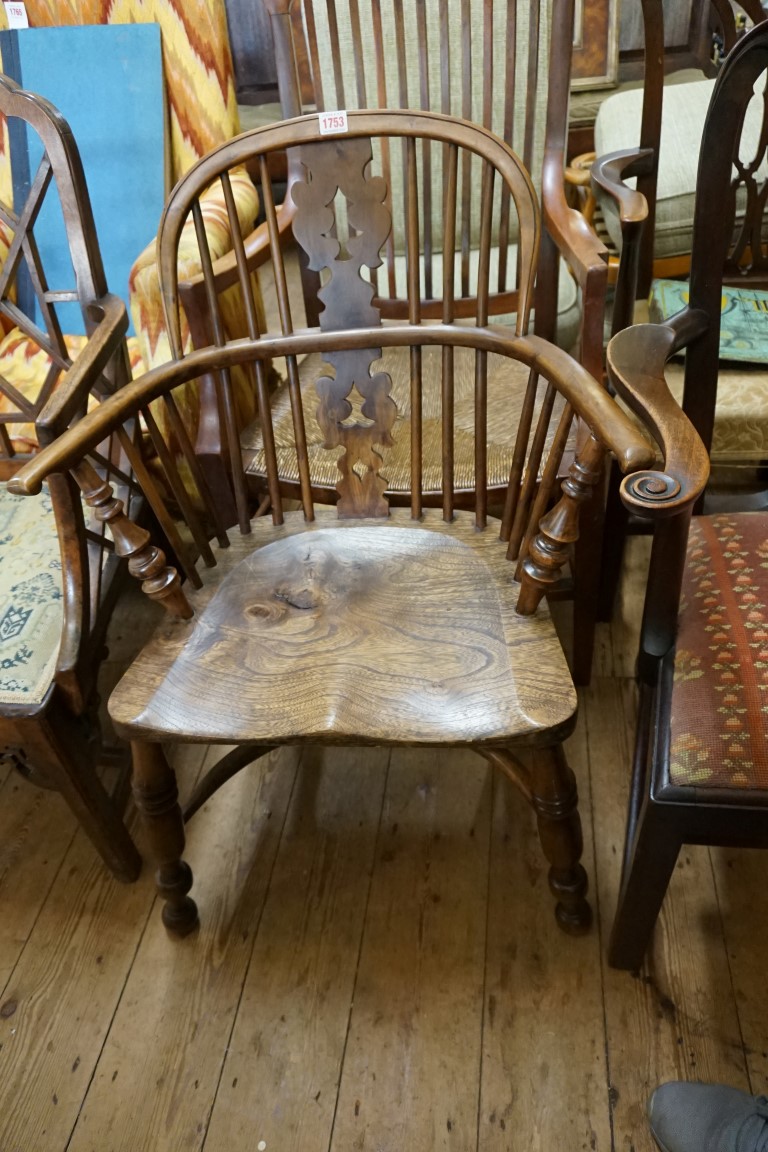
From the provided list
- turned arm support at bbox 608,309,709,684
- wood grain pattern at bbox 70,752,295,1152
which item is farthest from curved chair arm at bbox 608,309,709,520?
wood grain pattern at bbox 70,752,295,1152

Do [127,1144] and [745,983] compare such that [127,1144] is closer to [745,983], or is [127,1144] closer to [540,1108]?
[540,1108]

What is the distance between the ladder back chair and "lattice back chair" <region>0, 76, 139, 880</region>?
11.6 inches

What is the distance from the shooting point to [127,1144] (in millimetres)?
1056

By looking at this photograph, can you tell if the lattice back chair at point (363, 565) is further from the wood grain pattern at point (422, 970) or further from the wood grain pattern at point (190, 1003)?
the wood grain pattern at point (422, 970)

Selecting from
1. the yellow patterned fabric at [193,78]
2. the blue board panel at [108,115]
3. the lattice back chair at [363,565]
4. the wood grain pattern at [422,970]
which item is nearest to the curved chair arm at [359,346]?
the lattice back chair at [363,565]

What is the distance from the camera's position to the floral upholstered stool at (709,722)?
2.76ft

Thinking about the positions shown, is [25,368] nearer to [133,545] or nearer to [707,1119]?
[133,545]

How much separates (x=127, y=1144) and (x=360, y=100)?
5.51 feet

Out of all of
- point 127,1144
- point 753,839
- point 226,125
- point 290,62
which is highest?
point 290,62

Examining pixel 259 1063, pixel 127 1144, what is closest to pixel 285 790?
pixel 259 1063

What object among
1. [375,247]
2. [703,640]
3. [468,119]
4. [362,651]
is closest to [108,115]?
Answer: [468,119]

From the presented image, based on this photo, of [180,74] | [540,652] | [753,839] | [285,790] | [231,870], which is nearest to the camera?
[753,839]

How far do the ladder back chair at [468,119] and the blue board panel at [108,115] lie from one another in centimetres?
35

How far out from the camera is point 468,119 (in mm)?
1319
